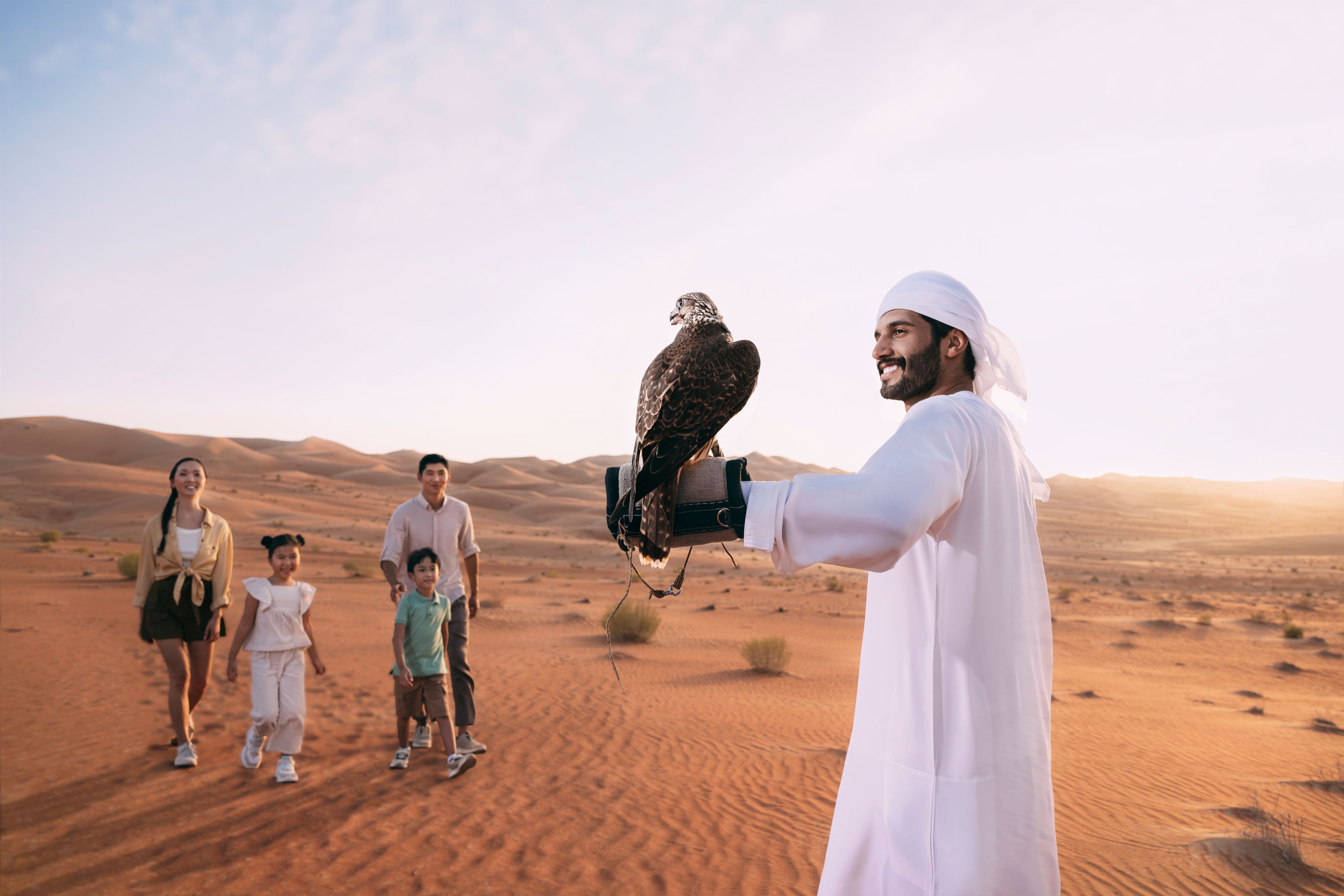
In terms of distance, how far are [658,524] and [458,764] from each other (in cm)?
552

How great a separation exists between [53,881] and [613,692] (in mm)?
6373

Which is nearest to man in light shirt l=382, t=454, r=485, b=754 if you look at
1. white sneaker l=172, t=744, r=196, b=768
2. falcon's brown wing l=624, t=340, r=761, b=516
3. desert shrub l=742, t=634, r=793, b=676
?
white sneaker l=172, t=744, r=196, b=768

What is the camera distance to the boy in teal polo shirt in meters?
5.72

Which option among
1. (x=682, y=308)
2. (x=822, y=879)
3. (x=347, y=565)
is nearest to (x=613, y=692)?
(x=682, y=308)

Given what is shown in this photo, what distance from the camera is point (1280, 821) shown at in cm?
572

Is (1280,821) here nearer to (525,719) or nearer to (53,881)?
(525,719)

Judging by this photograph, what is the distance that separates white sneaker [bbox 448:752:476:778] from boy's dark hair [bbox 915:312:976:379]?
5700mm

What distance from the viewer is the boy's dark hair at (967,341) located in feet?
5.94

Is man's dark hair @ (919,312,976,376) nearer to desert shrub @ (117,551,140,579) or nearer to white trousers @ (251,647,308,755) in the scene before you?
white trousers @ (251,647,308,755)

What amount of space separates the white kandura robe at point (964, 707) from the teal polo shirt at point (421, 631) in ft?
15.4

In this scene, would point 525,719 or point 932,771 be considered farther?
point 525,719

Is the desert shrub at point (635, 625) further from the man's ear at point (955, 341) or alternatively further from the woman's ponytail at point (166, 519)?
the man's ear at point (955, 341)

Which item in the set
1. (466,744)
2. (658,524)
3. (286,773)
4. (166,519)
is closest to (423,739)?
(466,744)

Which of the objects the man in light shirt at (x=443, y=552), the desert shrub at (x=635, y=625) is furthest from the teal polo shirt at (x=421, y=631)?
the desert shrub at (x=635, y=625)
